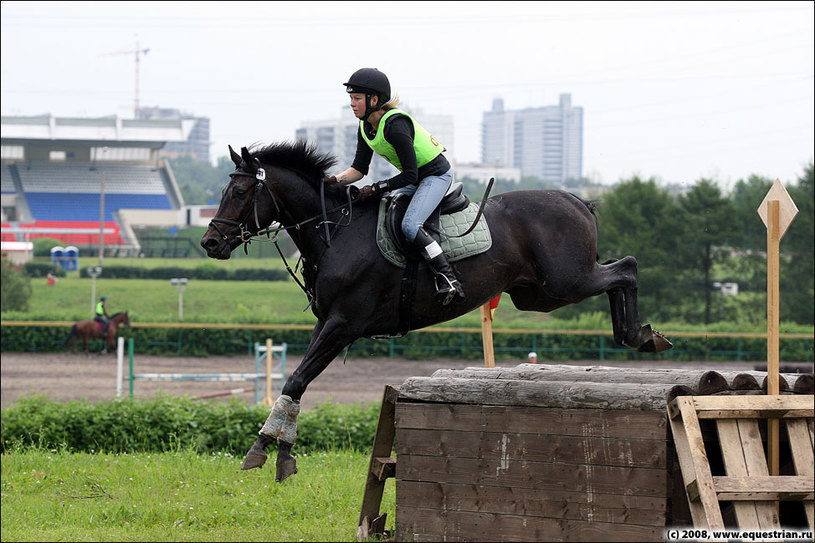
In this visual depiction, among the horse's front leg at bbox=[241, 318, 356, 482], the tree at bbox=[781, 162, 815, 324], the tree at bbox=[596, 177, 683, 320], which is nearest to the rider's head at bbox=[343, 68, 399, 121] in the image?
the horse's front leg at bbox=[241, 318, 356, 482]

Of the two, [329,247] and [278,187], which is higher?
[278,187]

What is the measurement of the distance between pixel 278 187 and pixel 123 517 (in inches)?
99.0

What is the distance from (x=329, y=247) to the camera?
19.2ft

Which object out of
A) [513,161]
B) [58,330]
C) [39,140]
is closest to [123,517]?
[58,330]

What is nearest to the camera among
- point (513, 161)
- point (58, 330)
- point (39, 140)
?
point (58, 330)

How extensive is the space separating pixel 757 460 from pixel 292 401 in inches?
103

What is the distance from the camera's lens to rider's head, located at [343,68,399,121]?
5832 millimetres

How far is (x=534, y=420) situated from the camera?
532 cm

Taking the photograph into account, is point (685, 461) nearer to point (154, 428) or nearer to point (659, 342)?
point (659, 342)

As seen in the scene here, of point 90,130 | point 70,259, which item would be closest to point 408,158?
point 70,259

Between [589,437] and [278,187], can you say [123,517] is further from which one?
[589,437]

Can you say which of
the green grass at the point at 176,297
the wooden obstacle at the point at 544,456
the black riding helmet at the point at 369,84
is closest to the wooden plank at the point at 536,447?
the wooden obstacle at the point at 544,456

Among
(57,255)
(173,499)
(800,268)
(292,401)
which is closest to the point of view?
(292,401)

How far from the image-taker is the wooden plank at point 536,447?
501 centimetres
